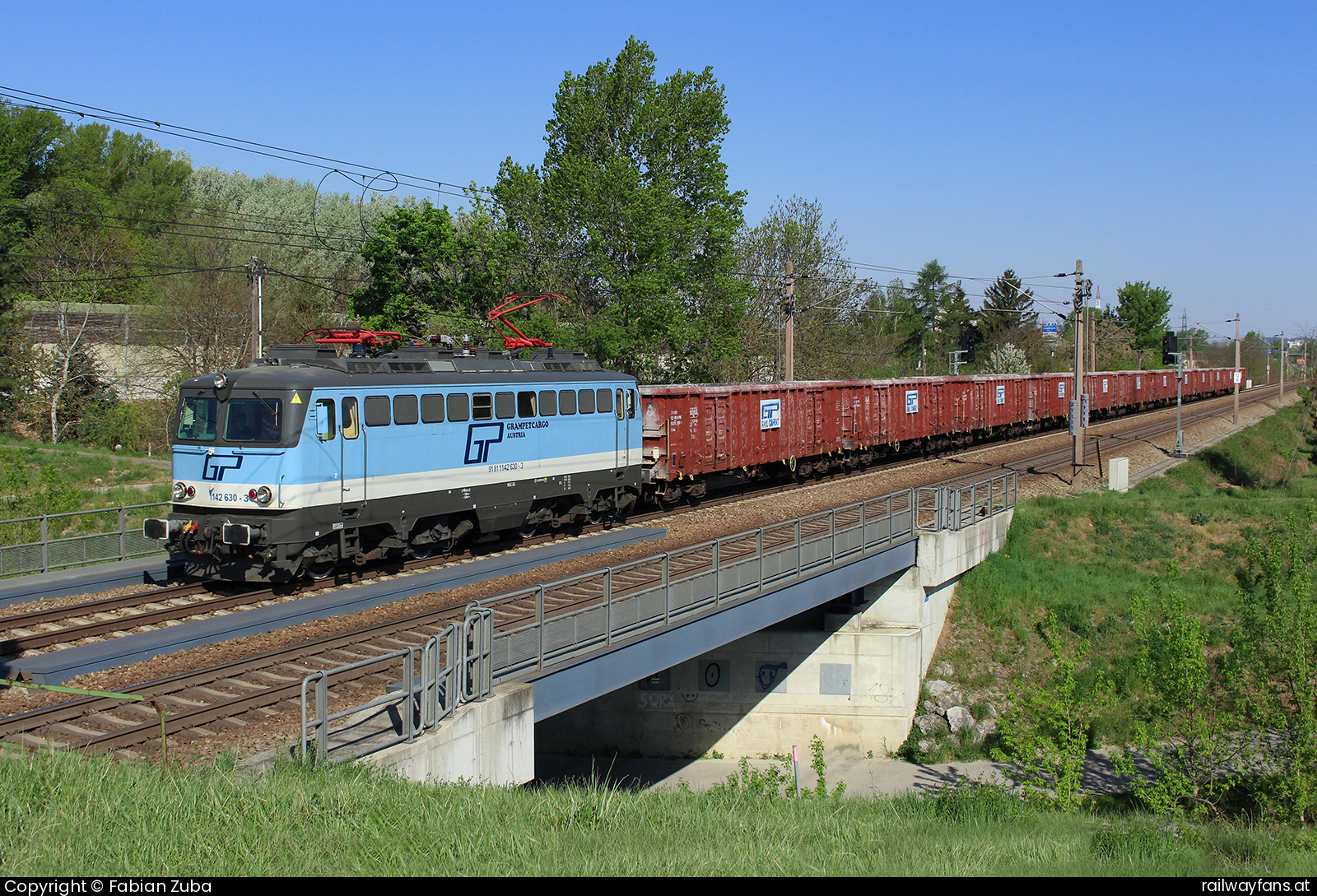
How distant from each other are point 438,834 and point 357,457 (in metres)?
9.30

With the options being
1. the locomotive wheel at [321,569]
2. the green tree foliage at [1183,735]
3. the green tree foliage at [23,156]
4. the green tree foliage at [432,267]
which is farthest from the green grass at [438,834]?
the green tree foliage at [23,156]

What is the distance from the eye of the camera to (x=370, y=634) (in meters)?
12.4

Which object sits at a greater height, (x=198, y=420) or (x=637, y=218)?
(x=637, y=218)

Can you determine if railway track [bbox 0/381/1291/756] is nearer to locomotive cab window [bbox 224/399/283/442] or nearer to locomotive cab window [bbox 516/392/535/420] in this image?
locomotive cab window [bbox 224/399/283/442]

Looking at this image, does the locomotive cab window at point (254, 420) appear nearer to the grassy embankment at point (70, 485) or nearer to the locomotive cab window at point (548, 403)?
the locomotive cab window at point (548, 403)

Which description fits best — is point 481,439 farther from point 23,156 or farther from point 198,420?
point 23,156

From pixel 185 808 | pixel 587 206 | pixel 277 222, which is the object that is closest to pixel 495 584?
pixel 185 808

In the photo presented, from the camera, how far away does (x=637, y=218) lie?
35500 millimetres

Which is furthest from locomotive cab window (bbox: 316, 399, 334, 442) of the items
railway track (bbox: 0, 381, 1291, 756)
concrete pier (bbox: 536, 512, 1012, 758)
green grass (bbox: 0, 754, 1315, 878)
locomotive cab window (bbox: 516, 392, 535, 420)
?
concrete pier (bbox: 536, 512, 1012, 758)

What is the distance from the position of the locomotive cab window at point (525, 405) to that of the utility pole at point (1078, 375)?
2159 centimetres

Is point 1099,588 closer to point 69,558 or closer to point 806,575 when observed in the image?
point 806,575

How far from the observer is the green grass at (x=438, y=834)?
6223 mm

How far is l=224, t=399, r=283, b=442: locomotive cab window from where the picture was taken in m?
14.4

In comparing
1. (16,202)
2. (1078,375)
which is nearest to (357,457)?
(1078,375)
